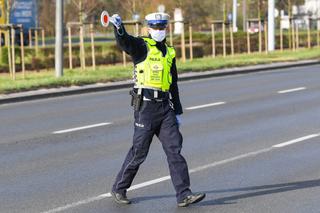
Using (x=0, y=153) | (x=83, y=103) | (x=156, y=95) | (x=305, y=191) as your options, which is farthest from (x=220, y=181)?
(x=83, y=103)

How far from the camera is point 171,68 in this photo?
7.01 metres

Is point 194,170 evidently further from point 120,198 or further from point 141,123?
point 141,123

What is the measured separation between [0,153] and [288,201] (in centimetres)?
473

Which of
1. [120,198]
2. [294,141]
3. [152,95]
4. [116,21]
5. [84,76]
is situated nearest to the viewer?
[116,21]

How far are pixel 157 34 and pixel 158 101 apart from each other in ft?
2.06

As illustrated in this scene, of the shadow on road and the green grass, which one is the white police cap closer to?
the shadow on road

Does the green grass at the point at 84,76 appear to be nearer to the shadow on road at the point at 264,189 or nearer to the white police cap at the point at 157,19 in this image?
the shadow on road at the point at 264,189

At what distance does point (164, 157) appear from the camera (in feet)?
32.6

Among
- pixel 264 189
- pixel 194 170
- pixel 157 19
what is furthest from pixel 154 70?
pixel 194 170

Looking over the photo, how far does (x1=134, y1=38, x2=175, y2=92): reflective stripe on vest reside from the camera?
22.5ft

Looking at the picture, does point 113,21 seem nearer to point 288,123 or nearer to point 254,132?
point 254,132

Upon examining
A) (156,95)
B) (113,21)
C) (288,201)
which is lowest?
(288,201)


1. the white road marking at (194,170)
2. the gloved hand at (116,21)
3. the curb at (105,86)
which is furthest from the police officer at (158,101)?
the curb at (105,86)

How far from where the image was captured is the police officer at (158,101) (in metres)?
6.86
